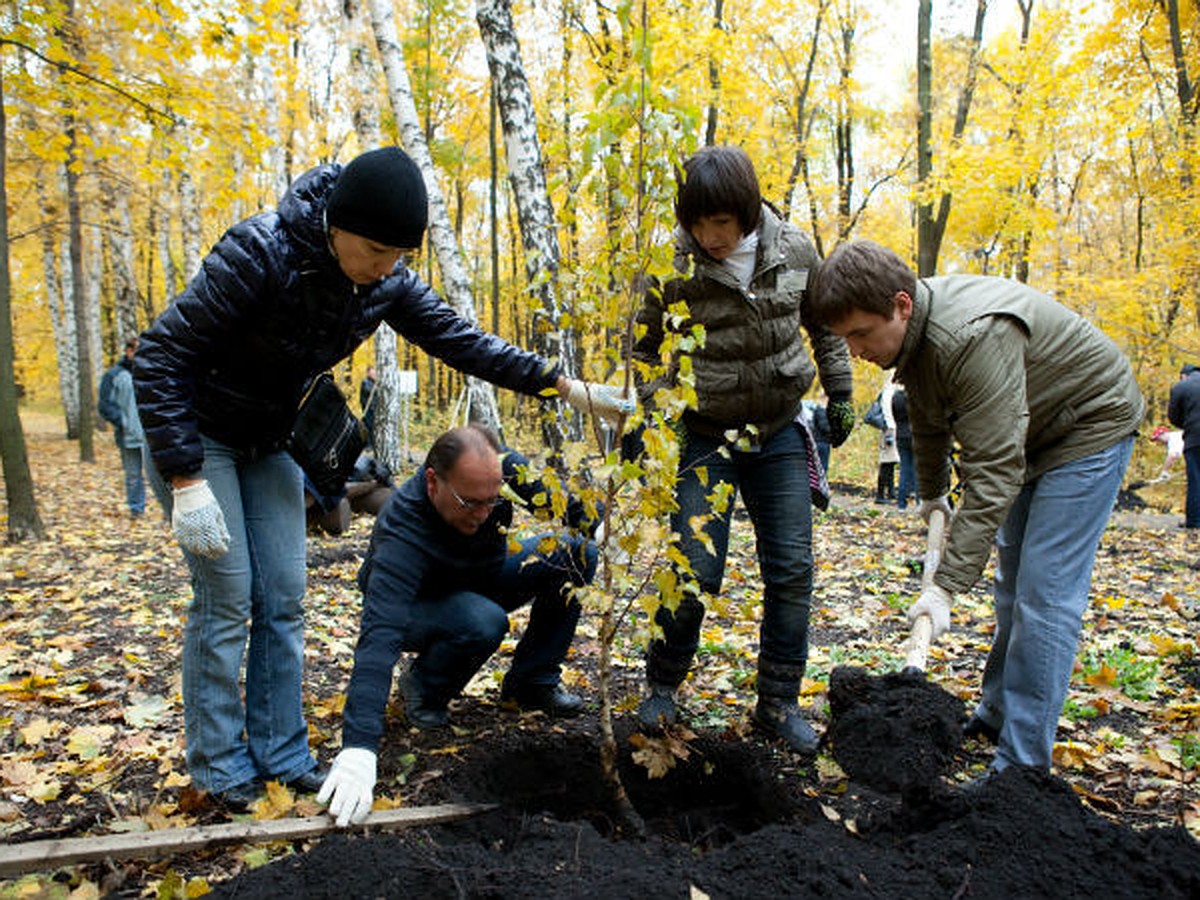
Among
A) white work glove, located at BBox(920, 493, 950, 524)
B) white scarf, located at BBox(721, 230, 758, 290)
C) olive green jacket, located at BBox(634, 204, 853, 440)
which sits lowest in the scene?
white work glove, located at BBox(920, 493, 950, 524)

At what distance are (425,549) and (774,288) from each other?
4.93ft

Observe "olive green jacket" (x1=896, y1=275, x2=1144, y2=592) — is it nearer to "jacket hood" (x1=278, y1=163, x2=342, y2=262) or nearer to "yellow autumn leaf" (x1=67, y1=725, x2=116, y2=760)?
"jacket hood" (x1=278, y1=163, x2=342, y2=262)

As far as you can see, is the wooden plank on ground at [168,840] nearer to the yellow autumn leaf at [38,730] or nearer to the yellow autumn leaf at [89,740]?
the yellow autumn leaf at [89,740]

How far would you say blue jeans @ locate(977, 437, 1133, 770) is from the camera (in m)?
2.35

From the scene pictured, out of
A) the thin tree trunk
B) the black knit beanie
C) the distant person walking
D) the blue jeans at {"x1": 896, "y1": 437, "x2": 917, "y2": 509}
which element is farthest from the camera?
the blue jeans at {"x1": 896, "y1": 437, "x2": 917, "y2": 509}

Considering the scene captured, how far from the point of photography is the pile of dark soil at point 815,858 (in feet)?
5.73

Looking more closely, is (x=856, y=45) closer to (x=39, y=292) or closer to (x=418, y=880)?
(x=418, y=880)

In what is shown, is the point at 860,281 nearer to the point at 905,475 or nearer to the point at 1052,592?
the point at 1052,592

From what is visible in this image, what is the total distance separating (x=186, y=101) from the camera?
291 inches

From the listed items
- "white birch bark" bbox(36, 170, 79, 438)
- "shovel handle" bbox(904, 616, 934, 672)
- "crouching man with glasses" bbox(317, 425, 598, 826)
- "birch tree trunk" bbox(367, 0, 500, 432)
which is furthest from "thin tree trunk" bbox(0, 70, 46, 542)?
"white birch bark" bbox(36, 170, 79, 438)

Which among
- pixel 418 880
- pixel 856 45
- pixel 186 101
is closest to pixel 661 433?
pixel 418 880

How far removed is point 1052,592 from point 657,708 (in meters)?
1.36

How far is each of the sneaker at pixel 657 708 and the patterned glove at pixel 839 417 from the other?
1.17 m

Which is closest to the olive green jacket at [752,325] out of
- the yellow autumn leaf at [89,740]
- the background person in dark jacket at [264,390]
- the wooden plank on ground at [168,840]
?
the background person in dark jacket at [264,390]
